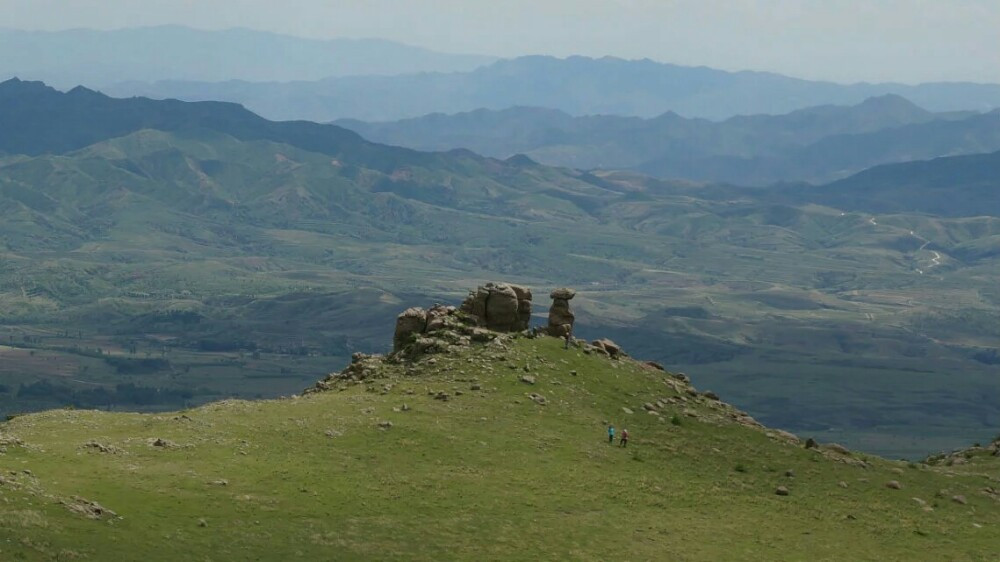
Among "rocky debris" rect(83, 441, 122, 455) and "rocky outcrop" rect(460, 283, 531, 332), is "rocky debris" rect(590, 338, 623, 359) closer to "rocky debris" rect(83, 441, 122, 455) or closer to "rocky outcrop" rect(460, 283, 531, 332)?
"rocky outcrop" rect(460, 283, 531, 332)

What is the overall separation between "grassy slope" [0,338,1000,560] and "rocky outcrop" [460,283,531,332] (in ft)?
13.7

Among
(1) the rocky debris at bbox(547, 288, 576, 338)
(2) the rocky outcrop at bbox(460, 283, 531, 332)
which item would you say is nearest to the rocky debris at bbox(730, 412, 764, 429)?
(1) the rocky debris at bbox(547, 288, 576, 338)

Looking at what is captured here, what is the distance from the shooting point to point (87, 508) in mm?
46562

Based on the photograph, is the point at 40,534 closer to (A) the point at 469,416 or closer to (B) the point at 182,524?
(B) the point at 182,524

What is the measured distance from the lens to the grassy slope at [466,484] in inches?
1900

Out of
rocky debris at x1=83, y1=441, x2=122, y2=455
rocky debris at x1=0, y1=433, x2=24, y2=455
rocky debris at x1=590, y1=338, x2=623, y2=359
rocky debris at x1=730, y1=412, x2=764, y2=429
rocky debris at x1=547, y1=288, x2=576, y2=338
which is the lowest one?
rocky debris at x1=83, y1=441, x2=122, y2=455

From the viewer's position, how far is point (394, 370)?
72812 mm

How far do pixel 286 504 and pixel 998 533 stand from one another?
32331 mm

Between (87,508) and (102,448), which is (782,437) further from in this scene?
(87,508)

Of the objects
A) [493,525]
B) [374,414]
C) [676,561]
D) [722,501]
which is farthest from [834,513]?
[374,414]

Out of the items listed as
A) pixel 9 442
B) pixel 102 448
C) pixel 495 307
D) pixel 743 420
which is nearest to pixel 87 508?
pixel 102 448

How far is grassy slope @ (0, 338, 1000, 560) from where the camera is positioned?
48.2 metres

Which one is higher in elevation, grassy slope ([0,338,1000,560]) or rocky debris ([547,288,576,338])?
rocky debris ([547,288,576,338])

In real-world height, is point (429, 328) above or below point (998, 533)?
above
